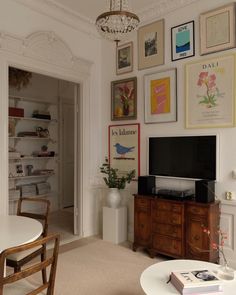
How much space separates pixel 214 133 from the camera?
123 inches

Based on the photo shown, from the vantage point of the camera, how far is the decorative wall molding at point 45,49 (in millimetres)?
3172

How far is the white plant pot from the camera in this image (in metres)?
3.88

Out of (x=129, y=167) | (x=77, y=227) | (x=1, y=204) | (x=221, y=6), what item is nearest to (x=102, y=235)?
(x=77, y=227)

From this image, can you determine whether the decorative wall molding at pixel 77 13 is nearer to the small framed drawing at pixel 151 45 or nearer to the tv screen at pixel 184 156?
the small framed drawing at pixel 151 45

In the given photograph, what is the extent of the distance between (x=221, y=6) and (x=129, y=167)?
7.76 feet

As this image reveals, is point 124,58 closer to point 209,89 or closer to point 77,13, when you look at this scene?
point 77,13

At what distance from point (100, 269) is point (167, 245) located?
83 centimetres

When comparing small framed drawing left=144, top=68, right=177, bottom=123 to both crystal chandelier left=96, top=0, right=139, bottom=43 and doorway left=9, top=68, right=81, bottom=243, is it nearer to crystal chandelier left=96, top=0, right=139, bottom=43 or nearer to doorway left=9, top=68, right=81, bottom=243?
crystal chandelier left=96, top=0, right=139, bottom=43

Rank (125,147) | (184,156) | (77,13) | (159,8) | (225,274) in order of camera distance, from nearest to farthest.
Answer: (225,274) → (184,156) → (159,8) → (77,13) → (125,147)

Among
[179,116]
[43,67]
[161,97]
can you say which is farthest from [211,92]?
[43,67]

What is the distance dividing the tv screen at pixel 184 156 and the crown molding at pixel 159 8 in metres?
1.68

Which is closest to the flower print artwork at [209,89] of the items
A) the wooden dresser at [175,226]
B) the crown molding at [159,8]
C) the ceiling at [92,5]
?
the crown molding at [159,8]

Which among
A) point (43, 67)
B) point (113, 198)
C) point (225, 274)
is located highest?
point (43, 67)

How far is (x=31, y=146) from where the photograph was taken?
5492 mm
